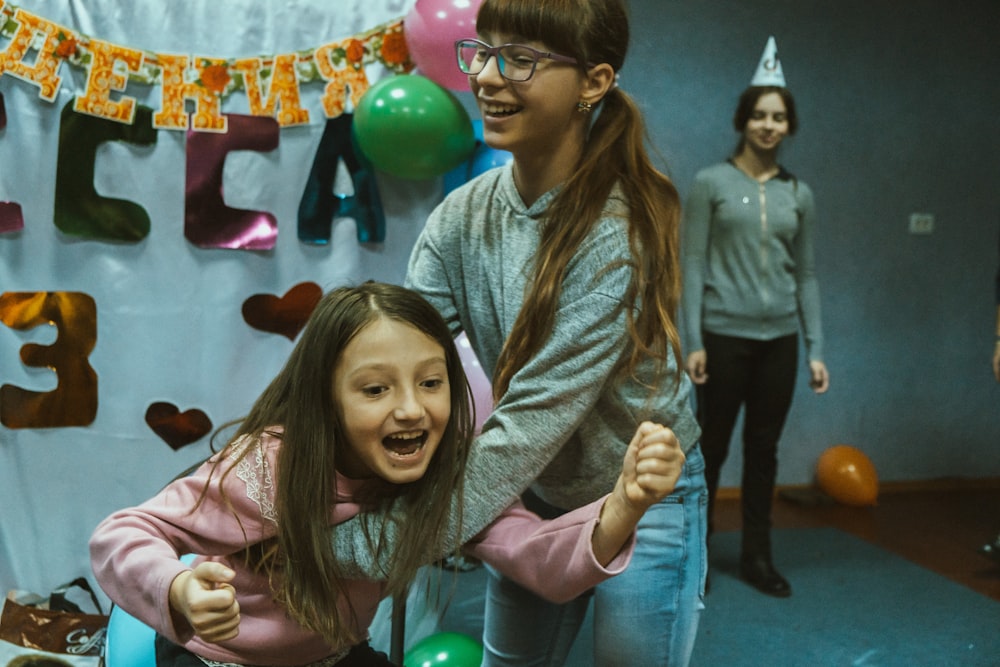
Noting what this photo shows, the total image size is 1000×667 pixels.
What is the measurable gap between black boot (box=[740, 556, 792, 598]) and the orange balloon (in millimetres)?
Result: 1117

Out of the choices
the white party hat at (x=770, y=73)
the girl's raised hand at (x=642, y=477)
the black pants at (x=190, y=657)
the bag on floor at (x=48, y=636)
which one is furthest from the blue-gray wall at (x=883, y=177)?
the girl's raised hand at (x=642, y=477)

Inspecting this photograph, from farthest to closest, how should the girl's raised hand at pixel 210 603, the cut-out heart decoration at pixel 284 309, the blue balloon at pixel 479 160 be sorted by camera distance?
the cut-out heart decoration at pixel 284 309
the blue balloon at pixel 479 160
the girl's raised hand at pixel 210 603

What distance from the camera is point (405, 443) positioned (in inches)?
49.5

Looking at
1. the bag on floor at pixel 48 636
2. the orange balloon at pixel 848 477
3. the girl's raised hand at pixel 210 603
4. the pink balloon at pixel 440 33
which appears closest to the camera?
the girl's raised hand at pixel 210 603

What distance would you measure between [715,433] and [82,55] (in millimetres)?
2191

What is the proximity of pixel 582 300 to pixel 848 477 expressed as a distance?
330cm

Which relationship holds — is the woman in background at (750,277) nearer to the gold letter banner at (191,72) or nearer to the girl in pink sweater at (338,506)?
the gold letter banner at (191,72)

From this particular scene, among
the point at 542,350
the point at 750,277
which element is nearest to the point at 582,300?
the point at 542,350

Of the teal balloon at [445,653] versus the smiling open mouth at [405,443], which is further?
the teal balloon at [445,653]

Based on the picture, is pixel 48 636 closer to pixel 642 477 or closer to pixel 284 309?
pixel 284 309

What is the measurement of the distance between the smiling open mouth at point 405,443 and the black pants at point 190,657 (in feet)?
1.23

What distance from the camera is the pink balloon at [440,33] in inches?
93.7

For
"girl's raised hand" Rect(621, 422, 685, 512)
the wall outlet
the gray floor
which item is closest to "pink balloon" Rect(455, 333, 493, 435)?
the gray floor

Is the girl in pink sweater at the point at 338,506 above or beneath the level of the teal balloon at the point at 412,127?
beneath
